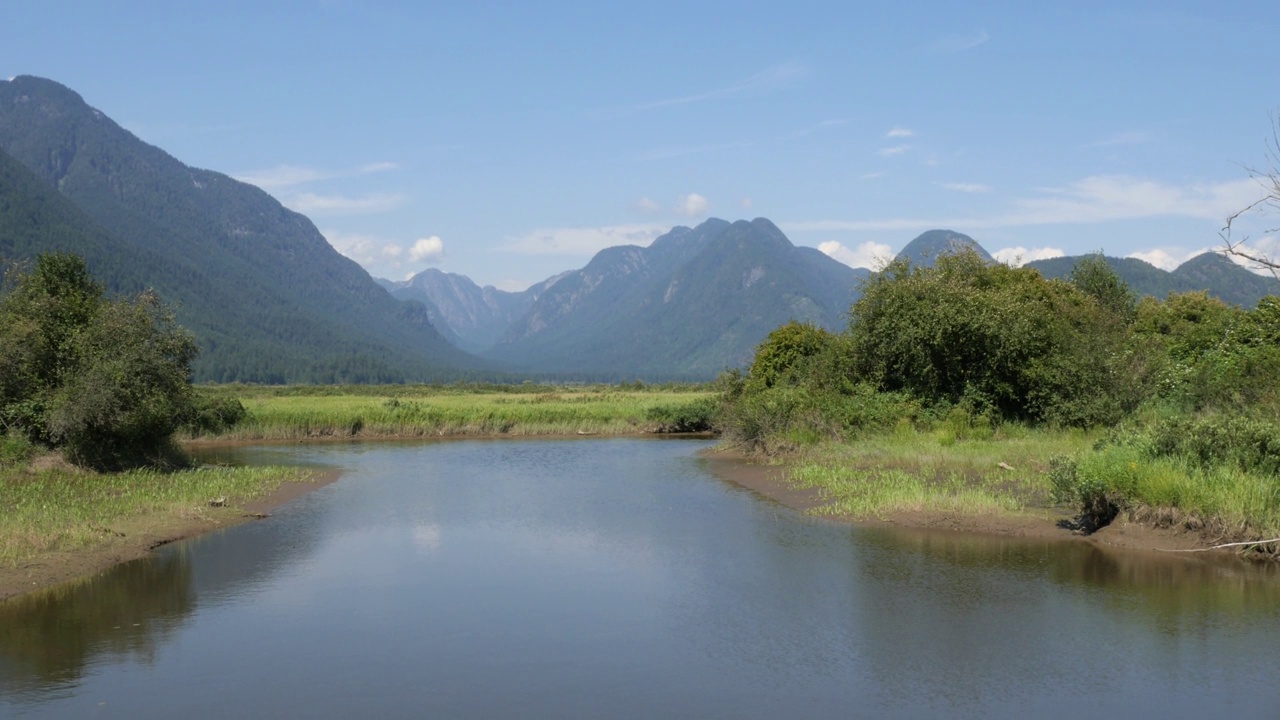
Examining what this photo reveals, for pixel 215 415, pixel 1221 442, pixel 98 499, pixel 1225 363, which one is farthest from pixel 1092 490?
pixel 215 415

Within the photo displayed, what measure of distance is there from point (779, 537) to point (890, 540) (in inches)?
103

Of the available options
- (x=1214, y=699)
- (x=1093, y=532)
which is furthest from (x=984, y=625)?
(x=1093, y=532)

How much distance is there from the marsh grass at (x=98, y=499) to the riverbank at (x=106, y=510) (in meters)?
0.02

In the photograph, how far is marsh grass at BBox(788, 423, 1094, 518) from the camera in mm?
25266

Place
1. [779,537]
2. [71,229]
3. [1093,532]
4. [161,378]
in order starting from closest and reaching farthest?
1. [1093,532]
2. [779,537]
3. [161,378]
4. [71,229]

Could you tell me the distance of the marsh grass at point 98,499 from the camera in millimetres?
20812

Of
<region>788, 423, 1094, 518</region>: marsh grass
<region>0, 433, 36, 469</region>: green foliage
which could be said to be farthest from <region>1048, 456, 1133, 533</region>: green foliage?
<region>0, 433, 36, 469</region>: green foliage

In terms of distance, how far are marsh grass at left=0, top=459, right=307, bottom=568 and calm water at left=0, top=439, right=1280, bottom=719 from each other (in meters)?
1.70

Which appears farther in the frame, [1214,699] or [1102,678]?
[1102,678]

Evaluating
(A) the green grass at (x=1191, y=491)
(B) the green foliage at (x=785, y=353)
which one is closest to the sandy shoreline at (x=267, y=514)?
(A) the green grass at (x=1191, y=491)

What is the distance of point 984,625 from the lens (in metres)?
16.0

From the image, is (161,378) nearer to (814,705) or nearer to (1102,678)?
(814,705)

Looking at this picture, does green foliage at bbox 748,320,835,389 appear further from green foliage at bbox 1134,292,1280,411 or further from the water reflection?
the water reflection

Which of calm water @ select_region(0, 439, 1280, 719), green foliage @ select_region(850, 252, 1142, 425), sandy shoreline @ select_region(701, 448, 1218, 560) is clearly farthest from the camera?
green foliage @ select_region(850, 252, 1142, 425)
